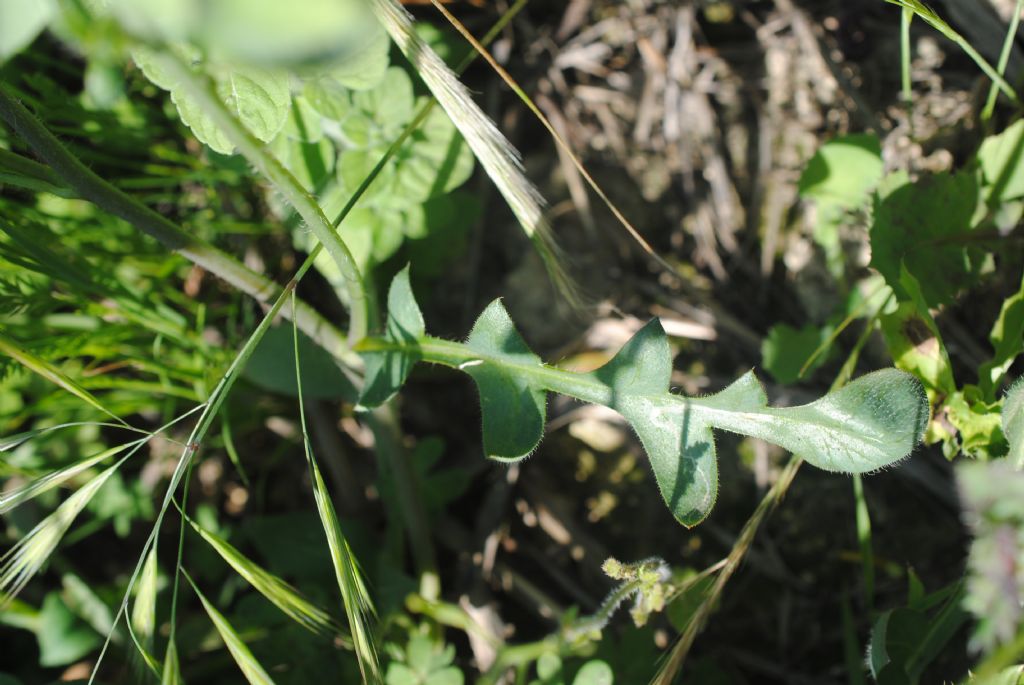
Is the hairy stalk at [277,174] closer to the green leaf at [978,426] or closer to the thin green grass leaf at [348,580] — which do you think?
the thin green grass leaf at [348,580]

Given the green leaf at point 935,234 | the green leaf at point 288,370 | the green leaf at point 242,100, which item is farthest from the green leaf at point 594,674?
the green leaf at point 242,100

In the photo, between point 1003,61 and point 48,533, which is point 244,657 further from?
point 1003,61

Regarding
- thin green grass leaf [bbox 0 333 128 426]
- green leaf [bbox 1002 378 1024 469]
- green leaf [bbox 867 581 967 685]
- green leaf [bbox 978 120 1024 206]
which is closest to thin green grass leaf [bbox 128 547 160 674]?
thin green grass leaf [bbox 0 333 128 426]

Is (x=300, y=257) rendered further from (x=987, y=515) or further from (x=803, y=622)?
(x=987, y=515)

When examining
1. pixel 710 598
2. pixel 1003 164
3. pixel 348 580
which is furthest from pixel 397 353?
pixel 1003 164

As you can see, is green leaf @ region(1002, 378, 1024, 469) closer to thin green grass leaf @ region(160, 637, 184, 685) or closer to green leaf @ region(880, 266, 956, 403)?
green leaf @ region(880, 266, 956, 403)

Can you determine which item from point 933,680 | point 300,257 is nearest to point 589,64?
point 300,257

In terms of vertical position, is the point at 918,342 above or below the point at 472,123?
below
